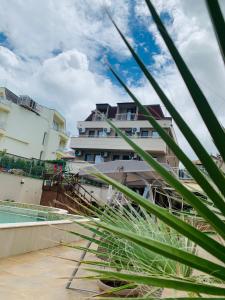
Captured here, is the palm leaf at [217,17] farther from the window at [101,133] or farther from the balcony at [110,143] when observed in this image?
the window at [101,133]

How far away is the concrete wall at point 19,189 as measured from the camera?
1722cm

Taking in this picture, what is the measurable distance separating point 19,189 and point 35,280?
14341 mm

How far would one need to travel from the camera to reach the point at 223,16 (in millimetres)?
594

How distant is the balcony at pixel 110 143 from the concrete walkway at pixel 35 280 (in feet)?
86.1

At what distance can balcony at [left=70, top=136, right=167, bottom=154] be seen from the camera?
104ft

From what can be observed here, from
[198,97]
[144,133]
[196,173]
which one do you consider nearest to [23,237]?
[196,173]

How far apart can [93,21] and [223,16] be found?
122 cm

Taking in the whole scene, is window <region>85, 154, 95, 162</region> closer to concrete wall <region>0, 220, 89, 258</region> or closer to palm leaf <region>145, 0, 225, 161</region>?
concrete wall <region>0, 220, 89, 258</region>

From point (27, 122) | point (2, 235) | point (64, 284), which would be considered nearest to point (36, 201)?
point (2, 235)

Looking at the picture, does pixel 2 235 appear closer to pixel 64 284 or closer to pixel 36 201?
pixel 64 284

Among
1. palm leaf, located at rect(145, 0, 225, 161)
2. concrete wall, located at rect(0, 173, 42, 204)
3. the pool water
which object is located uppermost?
palm leaf, located at rect(145, 0, 225, 161)

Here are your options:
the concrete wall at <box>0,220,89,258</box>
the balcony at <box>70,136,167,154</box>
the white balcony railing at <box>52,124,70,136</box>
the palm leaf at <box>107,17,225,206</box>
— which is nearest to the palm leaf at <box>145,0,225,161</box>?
the palm leaf at <box>107,17,225,206</box>

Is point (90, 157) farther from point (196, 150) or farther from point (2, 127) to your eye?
point (196, 150)

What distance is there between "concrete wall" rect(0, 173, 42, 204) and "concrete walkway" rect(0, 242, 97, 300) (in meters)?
12.0
